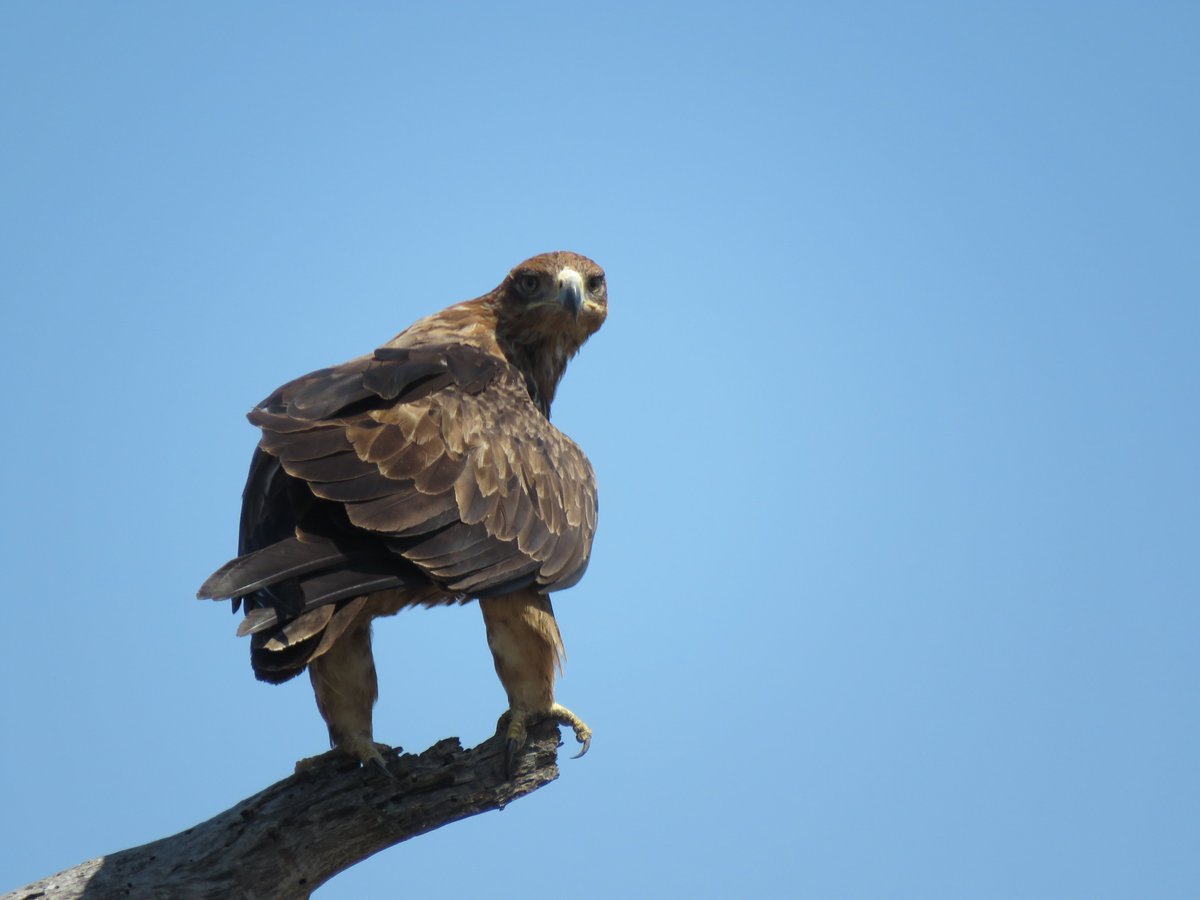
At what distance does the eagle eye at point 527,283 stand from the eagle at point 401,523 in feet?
3.29

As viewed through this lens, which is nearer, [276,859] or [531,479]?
[276,859]

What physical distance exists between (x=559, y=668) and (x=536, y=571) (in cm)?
50

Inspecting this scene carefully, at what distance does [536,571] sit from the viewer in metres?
6.31

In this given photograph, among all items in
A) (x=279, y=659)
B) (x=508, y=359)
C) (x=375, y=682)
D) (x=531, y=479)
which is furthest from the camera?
(x=508, y=359)

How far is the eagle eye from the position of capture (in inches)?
320

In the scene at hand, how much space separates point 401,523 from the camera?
5.64m

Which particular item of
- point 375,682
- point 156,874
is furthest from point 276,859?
point 375,682

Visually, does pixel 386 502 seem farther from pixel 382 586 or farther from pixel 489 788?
pixel 489 788

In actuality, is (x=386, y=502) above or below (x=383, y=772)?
above

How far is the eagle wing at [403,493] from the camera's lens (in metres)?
5.40

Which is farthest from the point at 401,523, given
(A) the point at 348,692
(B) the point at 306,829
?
(B) the point at 306,829

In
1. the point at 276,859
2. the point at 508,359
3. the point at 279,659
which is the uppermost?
the point at 508,359

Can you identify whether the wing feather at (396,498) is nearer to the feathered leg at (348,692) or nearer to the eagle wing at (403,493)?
the eagle wing at (403,493)

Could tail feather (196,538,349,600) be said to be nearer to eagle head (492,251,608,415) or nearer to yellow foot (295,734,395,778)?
yellow foot (295,734,395,778)
